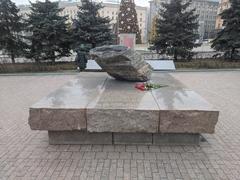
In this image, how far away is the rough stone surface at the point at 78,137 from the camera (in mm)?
3510

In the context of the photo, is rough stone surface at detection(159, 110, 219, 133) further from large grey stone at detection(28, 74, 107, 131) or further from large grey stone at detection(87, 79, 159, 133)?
large grey stone at detection(28, 74, 107, 131)

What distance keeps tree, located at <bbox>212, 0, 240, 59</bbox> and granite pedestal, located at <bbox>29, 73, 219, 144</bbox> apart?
11207 mm

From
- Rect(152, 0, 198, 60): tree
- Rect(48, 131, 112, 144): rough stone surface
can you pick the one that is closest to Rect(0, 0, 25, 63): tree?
Rect(152, 0, 198, 60): tree

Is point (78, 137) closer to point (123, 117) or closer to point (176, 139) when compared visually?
point (123, 117)

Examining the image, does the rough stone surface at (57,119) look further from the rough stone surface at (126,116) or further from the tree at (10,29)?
the tree at (10,29)

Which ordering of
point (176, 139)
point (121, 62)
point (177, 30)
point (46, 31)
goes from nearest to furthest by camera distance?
point (176, 139) < point (121, 62) < point (46, 31) < point (177, 30)

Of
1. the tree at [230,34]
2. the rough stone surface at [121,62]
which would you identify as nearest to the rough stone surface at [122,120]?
the rough stone surface at [121,62]

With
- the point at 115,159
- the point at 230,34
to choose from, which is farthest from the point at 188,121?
the point at 230,34

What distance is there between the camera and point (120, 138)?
3.52 metres

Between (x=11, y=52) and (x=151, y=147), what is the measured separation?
39.8 ft

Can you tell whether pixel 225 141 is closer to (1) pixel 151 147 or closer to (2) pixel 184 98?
(2) pixel 184 98

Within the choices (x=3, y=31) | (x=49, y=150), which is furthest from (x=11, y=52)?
(x=49, y=150)

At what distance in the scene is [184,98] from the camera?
370 cm

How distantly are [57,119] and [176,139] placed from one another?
1.93 metres
